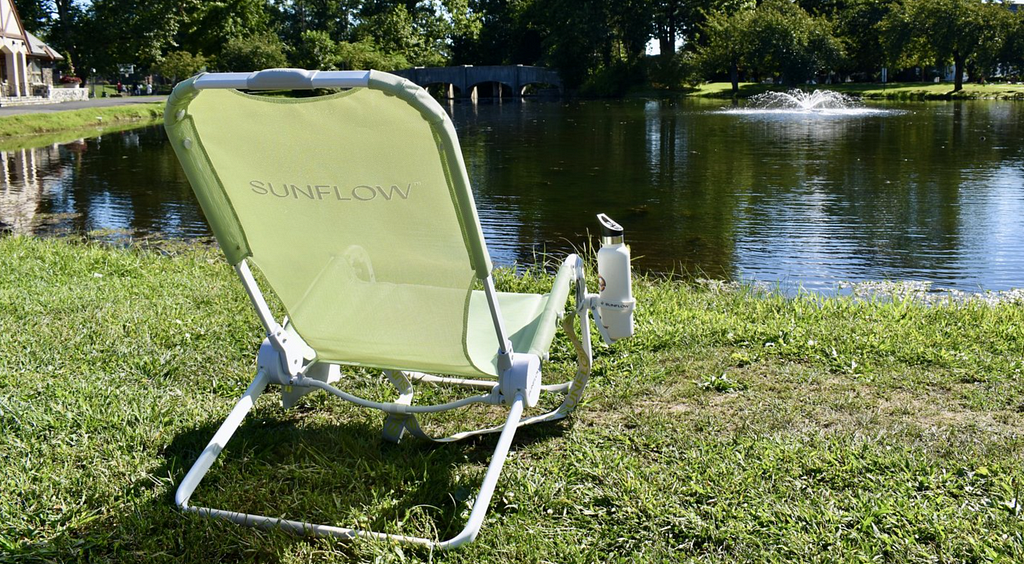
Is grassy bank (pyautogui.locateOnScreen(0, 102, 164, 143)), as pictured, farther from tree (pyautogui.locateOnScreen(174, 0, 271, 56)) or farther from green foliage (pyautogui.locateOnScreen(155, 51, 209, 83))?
tree (pyautogui.locateOnScreen(174, 0, 271, 56))

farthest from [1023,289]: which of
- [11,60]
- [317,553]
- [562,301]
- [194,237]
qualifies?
[11,60]

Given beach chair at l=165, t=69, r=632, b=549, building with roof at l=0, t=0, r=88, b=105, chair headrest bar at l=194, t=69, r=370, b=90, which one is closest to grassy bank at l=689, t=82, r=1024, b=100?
building with roof at l=0, t=0, r=88, b=105

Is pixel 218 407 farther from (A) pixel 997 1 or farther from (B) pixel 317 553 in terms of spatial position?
(A) pixel 997 1

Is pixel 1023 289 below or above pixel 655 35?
below

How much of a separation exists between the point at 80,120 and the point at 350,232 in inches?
1241

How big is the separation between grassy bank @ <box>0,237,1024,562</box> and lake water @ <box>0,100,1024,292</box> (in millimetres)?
4778

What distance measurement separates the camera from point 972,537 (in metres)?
2.36

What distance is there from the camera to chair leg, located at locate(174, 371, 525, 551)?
2.29 meters

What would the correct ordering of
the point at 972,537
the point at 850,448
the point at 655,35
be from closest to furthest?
the point at 972,537, the point at 850,448, the point at 655,35

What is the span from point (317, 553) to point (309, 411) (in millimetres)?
1088

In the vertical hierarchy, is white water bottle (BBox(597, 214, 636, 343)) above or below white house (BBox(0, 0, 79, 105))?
below

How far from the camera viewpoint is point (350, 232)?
250 centimetres

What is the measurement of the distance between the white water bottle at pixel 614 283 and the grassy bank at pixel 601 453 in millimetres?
385

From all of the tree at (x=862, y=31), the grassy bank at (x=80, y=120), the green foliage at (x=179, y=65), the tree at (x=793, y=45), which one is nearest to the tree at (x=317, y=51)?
the green foliage at (x=179, y=65)
